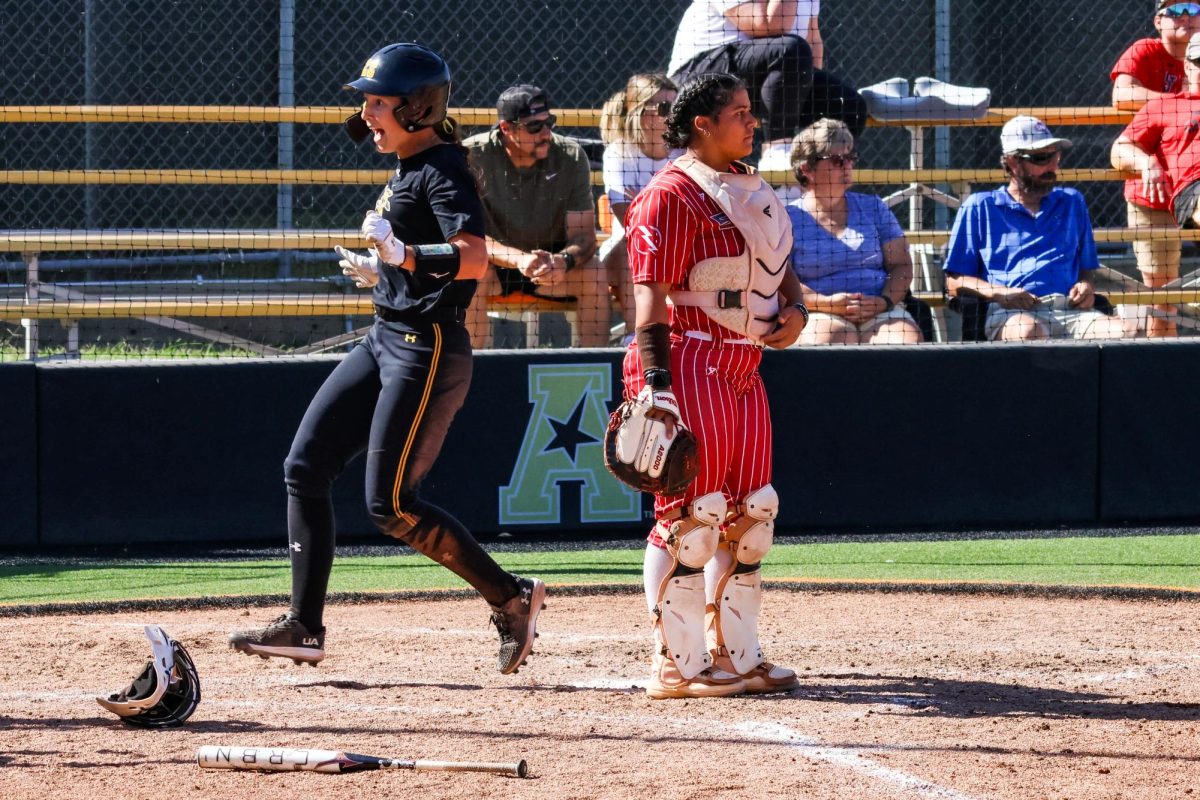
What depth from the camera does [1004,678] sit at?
5230 mm

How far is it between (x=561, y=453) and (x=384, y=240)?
380 centimetres

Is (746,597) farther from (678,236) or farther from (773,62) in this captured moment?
(773,62)

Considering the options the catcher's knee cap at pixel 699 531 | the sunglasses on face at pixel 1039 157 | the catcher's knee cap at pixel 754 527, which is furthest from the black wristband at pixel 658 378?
the sunglasses on face at pixel 1039 157

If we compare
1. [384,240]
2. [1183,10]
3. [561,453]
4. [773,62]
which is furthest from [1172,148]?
[384,240]

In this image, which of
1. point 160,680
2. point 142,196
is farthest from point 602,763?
point 142,196

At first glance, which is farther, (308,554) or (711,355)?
(308,554)

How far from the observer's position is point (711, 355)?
495cm

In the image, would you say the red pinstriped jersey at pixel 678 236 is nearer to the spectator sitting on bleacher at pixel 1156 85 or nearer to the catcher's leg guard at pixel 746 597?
the catcher's leg guard at pixel 746 597

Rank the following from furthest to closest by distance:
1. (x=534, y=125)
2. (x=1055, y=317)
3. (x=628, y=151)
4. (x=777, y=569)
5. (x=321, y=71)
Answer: (x=321, y=71), (x=1055, y=317), (x=628, y=151), (x=534, y=125), (x=777, y=569)

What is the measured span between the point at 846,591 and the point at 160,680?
3363 mm

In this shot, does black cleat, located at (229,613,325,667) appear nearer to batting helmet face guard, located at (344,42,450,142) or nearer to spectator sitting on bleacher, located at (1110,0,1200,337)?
batting helmet face guard, located at (344,42,450,142)

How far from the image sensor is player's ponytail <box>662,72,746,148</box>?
487 centimetres

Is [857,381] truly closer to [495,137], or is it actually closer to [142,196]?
[495,137]

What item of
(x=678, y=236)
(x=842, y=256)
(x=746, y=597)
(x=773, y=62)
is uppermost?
(x=773, y=62)
